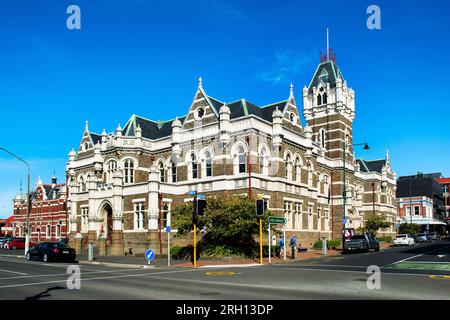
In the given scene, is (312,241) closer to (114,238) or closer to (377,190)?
(114,238)

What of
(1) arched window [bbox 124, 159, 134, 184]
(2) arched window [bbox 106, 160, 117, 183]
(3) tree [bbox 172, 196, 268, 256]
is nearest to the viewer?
(3) tree [bbox 172, 196, 268, 256]

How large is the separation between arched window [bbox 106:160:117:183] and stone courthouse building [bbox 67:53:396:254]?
0.10 m

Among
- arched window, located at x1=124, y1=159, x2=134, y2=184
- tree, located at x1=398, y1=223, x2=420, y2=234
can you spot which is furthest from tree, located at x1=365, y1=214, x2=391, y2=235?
arched window, located at x1=124, y1=159, x2=134, y2=184

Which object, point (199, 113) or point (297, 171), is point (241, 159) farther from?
point (297, 171)

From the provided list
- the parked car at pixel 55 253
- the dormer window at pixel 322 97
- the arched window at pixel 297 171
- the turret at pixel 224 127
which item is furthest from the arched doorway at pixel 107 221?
the dormer window at pixel 322 97

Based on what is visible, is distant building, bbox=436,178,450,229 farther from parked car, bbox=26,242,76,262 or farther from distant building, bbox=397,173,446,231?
parked car, bbox=26,242,76,262

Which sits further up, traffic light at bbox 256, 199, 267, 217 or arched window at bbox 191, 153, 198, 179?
arched window at bbox 191, 153, 198, 179

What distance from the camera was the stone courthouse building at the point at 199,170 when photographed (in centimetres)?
3578

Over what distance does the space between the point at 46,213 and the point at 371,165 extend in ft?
164

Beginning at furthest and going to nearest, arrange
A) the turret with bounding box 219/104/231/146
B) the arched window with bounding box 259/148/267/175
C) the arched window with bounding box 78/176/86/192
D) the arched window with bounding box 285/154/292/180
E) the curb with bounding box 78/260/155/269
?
1. the arched window with bounding box 78/176/86/192
2. the arched window with bounding box 285/154/292/180
3. the arched window with bounding box 259/148/267/175
4. the turret with bounding box 219/104/231/146
5. the curb with bounding box 78/260/155/269

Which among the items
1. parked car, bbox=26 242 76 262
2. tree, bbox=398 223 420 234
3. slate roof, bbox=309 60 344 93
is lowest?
tree, bbox=398 223 420 234

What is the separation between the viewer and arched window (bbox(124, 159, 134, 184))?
42219mm

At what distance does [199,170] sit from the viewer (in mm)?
38031
